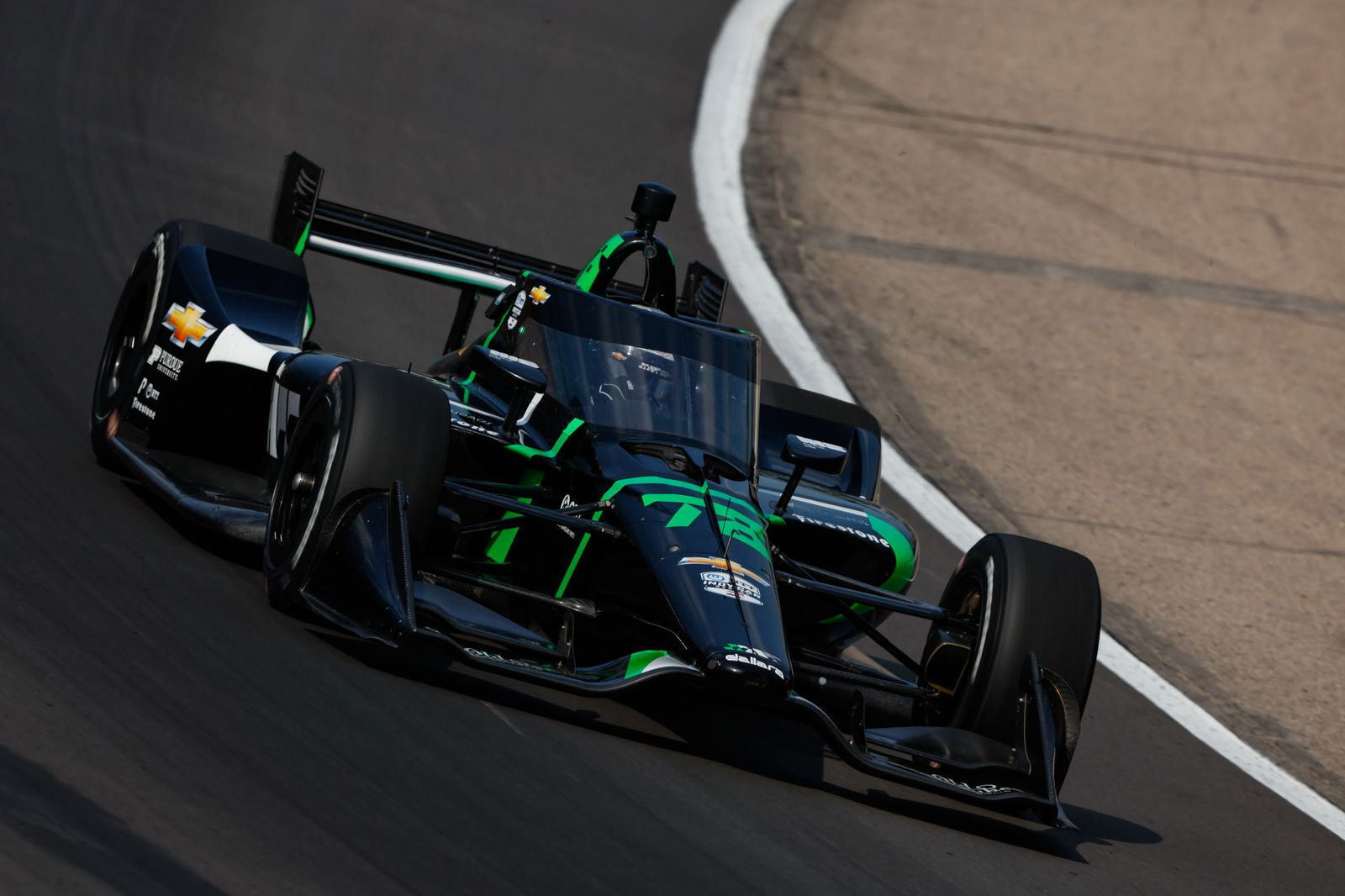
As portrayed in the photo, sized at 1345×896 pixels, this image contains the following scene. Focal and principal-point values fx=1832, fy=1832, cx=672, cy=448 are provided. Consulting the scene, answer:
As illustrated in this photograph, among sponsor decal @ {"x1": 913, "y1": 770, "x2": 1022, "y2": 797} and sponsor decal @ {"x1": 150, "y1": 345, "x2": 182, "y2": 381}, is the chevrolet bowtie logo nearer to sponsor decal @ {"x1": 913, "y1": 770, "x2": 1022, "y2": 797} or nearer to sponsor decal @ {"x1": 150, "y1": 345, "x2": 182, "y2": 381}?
sponsor decal @ {"x1": 150, "y1": 345, "x2": 182, "y2": 381}

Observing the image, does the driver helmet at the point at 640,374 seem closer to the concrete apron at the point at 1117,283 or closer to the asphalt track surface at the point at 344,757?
the asphalt track surface at the point at 344,757

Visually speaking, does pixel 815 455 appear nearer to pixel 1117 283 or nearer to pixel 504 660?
pixel 504 660

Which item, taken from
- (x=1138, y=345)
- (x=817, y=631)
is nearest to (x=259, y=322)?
(x=817, y=631)

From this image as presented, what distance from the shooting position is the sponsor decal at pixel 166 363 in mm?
7047

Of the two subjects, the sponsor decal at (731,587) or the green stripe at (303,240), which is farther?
the green stripe at (303,240)

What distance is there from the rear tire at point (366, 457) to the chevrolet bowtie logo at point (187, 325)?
138 cm

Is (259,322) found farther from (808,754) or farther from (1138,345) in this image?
(1138,345)

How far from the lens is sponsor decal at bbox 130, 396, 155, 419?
7047 millimetres

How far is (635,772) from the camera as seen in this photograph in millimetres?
5332

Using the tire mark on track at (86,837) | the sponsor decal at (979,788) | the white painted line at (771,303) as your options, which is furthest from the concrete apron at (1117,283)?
the tire mark on track at (86,837)

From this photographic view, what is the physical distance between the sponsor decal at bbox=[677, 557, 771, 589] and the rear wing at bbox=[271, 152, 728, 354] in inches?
104

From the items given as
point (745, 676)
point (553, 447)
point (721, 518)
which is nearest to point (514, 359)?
point (553, 447)

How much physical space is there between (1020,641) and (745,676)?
1.20 metres

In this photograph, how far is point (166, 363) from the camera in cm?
709
